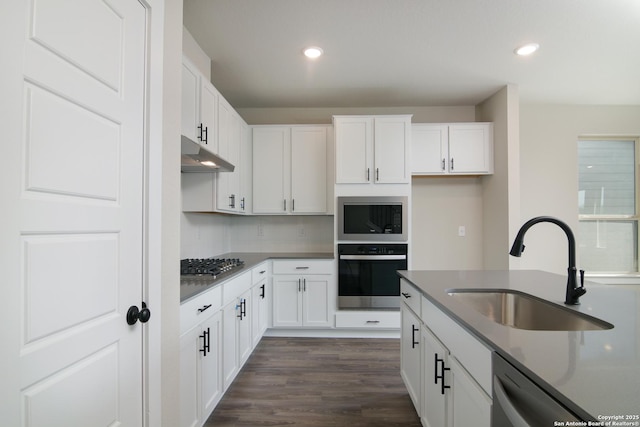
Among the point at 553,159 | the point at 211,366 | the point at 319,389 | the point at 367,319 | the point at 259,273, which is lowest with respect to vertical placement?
the point at 319,389

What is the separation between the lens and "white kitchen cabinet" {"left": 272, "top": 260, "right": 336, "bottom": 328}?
3.38 m

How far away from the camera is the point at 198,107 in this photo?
2.23 m

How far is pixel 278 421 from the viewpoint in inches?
77.9

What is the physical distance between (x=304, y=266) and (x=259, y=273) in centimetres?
53

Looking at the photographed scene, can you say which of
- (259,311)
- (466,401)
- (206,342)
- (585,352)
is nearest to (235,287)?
(206,342)

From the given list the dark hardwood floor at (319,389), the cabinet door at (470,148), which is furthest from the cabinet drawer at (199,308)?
the cabinet door at (470,148)

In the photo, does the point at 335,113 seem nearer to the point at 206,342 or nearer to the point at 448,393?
the point at 206,342

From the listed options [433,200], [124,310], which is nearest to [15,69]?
[124,310]

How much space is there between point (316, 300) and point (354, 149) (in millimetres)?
1647

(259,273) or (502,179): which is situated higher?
(502,179)

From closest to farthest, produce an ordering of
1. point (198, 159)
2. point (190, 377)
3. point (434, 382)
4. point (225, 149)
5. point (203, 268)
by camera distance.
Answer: point (434, 382) < point (190, 377) < point (203, 268) < point (198, 159) < point (225, 149)

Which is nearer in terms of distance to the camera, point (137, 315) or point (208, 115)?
point (137, 315)

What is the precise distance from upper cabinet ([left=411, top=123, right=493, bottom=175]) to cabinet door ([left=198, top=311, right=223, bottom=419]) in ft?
8.67

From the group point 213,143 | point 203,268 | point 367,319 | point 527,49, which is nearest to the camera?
point 203,268
